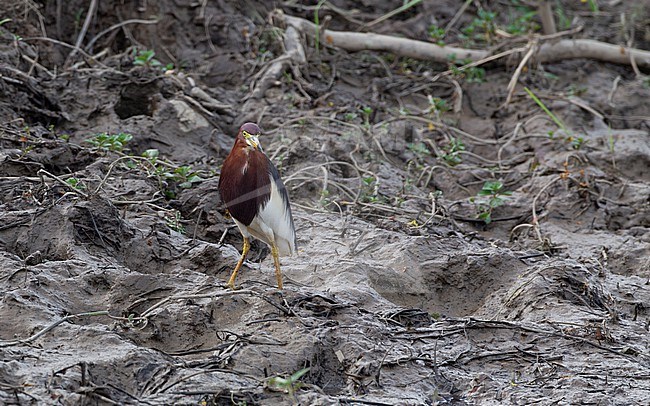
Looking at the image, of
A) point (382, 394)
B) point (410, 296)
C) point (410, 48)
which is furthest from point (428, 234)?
point (410, 48)

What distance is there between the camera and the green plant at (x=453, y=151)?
6539mm

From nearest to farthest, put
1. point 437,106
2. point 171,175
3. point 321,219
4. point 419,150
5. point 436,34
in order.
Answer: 1. point 171,175
2. point 321,219
3. point 419,150
4. point 437,106
5. point 436,34

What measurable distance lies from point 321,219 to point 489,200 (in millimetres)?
1214

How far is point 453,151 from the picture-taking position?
6.63 meters

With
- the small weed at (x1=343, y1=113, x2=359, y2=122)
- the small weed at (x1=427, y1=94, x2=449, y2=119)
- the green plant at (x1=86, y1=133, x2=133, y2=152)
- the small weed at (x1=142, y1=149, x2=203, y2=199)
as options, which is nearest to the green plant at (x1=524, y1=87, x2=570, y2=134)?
the small weed at (x1=427, y1=94, x2=449, y2=119)

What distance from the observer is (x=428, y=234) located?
5184 millimetres

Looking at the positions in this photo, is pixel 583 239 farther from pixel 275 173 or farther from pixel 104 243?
pixel 104 243

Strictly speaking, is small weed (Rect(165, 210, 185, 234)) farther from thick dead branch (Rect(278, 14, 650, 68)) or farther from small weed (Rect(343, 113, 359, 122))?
thick dead branch (Rect(278, 14, 650, 68))

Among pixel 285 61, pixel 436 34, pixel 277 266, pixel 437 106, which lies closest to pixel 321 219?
pixel 277 266

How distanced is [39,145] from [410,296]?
228cm

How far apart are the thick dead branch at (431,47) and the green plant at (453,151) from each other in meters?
1.21

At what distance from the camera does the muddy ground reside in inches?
143

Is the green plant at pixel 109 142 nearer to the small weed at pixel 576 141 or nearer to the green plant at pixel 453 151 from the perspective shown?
the green plant at pixel 453 151

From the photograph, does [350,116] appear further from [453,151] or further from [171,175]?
[171,175]
